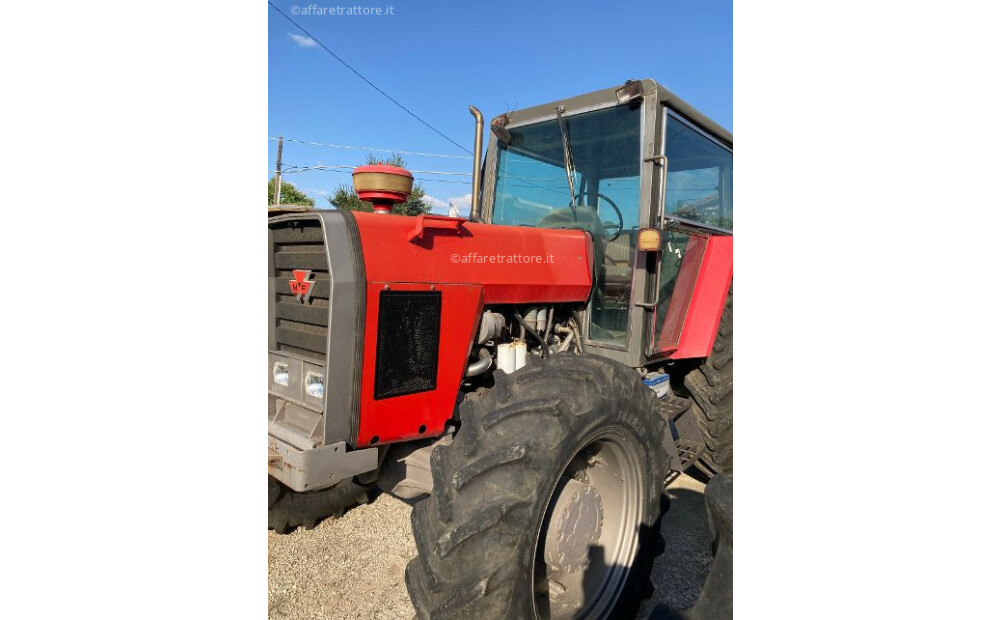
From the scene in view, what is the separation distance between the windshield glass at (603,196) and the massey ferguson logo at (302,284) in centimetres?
153

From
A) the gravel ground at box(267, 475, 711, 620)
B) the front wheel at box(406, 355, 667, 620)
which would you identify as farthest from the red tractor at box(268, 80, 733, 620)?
the gravel ground at box(267, 475, 711, 620)

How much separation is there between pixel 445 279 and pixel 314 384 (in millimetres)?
676

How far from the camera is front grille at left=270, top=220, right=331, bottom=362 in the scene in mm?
2271

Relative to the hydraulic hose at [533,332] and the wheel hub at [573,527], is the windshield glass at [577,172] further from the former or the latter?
the wheel hub at [573,527]

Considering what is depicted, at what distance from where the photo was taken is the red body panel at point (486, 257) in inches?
87.4

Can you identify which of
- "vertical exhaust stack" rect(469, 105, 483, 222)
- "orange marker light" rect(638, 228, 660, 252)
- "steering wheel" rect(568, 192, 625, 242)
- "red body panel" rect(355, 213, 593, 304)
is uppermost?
"vertical exhaust stack" rect(469, 105, 483, 222)

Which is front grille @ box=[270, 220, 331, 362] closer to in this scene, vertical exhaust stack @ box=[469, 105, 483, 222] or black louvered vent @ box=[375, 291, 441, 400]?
black louvered vent @ box=[375, 291, 441, 400]

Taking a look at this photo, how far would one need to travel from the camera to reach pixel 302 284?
2350 millimetres

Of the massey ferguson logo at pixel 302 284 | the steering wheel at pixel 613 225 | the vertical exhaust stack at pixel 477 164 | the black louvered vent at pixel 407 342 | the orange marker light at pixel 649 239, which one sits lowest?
the black louvered vent at pixel 407 342

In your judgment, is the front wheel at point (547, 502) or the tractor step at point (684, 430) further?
the tractor step at point (684, 430)

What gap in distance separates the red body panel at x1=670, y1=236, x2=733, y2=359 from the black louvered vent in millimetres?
1660

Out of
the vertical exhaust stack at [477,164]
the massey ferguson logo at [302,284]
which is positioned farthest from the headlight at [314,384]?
the vertical exhaust stack at [477,164]

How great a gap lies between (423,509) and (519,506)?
324mm

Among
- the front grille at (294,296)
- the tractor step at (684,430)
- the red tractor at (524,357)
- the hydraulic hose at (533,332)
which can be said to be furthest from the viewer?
the tractor step at (684,430)
